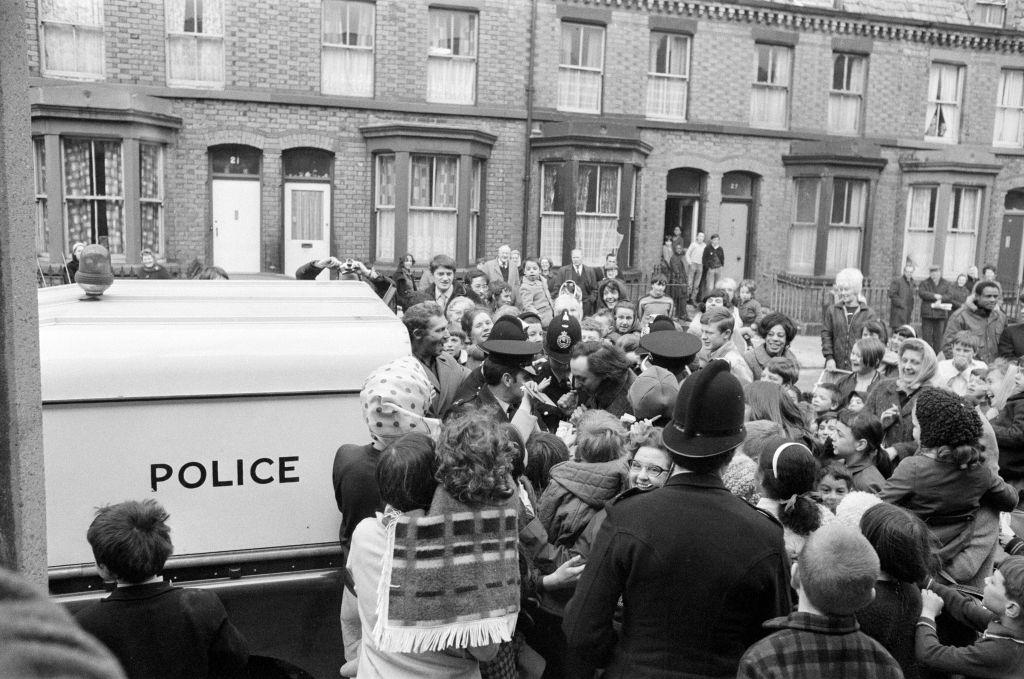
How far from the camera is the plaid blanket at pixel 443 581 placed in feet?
Result: 8.46

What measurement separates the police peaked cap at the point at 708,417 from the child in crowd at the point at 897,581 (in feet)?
2.59

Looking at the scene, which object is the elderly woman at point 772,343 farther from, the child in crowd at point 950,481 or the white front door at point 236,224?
the white front door at point 236,224

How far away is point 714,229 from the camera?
65.5 feet

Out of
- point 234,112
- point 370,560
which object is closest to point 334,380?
point 370,560

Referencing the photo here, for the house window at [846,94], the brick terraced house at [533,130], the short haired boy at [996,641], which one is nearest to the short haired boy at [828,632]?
the short haired boy at [996,641]

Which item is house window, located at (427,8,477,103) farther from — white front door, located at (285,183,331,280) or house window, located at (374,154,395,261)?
white front door, located at (285,183,331,280)

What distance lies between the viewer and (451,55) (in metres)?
17.8

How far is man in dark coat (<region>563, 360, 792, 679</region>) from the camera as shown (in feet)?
8.02

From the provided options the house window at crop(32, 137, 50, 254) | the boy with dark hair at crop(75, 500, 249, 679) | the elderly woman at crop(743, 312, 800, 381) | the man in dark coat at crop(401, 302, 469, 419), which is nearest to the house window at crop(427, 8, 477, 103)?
the house window at crop(32, 137, 50, 254)

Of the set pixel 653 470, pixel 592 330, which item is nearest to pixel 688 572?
pixel 653 470

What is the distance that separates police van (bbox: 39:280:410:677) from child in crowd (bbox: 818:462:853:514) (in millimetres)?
2085

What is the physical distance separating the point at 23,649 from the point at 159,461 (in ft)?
10.6

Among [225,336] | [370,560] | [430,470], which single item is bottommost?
[370,560]

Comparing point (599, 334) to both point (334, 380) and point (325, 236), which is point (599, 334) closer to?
point (334, 380)
